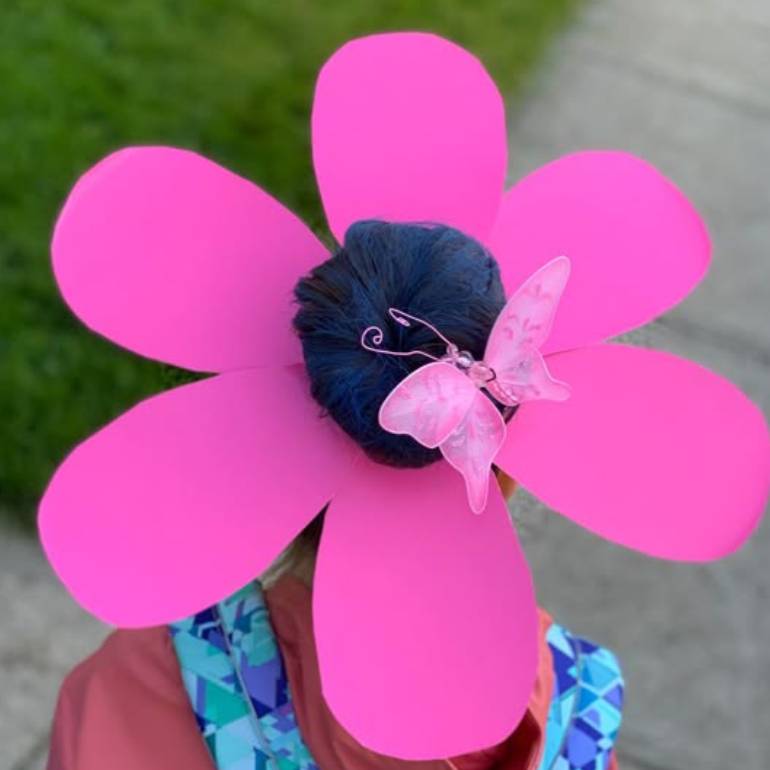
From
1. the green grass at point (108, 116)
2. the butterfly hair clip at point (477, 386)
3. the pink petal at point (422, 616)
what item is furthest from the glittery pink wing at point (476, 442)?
the green grass at point (108, 116)

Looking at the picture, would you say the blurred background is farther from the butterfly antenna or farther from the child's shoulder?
the butterfly antenna

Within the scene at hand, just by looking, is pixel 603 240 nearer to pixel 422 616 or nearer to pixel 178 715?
pixel 422 616

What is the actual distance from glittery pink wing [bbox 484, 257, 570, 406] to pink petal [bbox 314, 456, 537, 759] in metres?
0.16

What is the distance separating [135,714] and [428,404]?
658 millimetres

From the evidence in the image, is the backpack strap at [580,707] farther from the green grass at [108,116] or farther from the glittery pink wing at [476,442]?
the green grass at [108,116]

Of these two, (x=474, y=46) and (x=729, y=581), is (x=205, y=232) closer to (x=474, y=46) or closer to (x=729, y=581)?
(x=729, y=581)

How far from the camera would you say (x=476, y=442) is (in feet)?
3.91

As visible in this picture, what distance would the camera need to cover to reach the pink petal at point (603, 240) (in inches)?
55.7

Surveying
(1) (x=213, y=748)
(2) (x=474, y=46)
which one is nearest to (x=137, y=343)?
(1) (x=213, y=748)

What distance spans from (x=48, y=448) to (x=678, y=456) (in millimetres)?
1904

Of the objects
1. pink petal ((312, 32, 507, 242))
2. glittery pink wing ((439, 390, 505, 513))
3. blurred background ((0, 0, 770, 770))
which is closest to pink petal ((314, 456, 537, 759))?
glittery pink wing ((439, 390, 505, 513))

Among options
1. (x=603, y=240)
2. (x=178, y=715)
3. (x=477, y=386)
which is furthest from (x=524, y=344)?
(x=178, y=715)

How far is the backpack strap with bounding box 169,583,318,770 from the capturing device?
143cm

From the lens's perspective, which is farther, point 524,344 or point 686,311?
point 686,311
